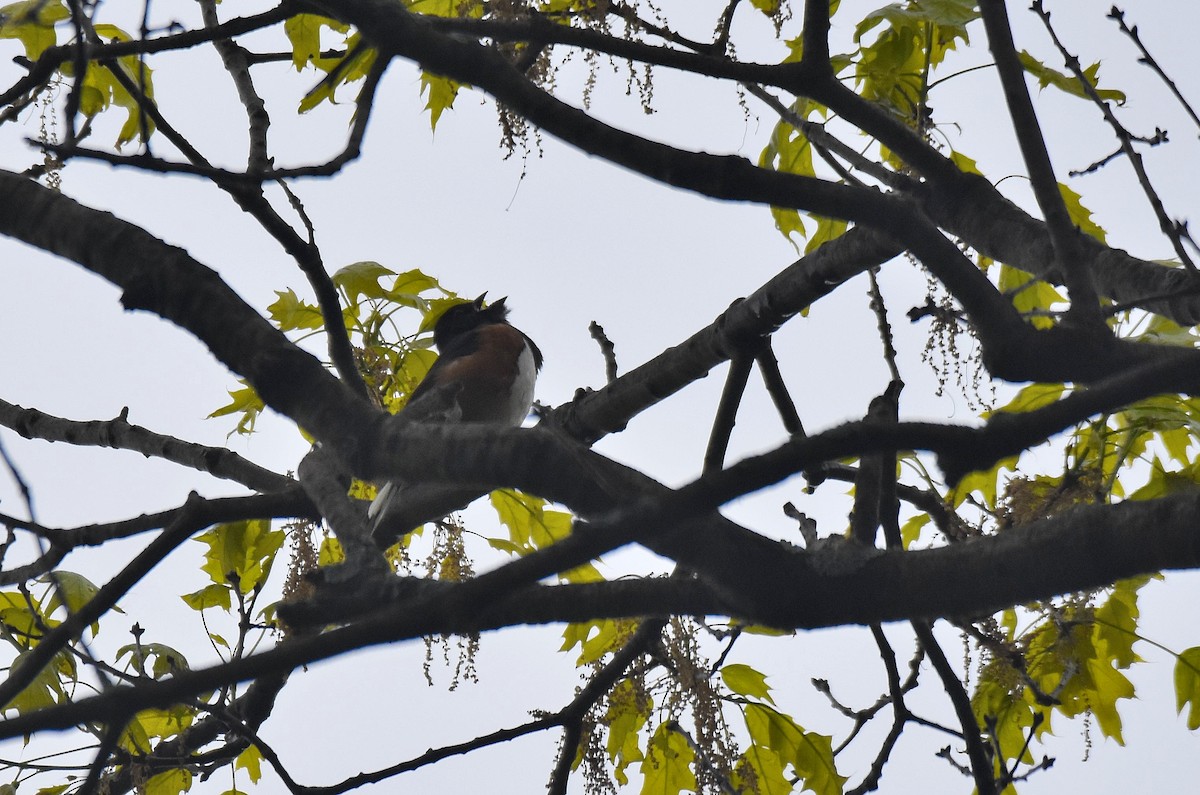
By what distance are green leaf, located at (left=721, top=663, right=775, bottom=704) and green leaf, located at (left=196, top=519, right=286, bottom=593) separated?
53.8 inches

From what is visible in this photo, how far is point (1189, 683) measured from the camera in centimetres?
280

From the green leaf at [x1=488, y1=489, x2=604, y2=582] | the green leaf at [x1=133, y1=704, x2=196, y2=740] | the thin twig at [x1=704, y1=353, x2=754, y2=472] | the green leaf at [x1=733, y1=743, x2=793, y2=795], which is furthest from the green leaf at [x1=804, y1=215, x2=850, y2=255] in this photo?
the green leaf at [x1=133, y1=704, x2=196, y2=740]

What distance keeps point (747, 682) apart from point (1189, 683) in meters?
1.12

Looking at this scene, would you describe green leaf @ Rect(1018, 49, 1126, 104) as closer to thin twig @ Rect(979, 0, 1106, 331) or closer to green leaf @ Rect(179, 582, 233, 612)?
thin twig @ Rect(979, 0, 1106, 331)

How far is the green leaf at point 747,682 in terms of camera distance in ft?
10.00

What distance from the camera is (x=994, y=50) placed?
1690 mm

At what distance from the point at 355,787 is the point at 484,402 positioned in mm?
2393

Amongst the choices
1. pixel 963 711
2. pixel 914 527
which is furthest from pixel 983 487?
pixel 963 711

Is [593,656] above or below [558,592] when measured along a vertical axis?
above

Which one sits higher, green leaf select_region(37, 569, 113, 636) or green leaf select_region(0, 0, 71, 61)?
green leaf select_region(0, 0, 71, 61)

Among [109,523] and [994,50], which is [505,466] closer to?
[994,50]

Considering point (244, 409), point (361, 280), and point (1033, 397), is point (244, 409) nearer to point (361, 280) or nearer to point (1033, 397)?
point (361, 280)

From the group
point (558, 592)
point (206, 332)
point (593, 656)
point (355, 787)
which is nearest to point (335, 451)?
point (206, 332)

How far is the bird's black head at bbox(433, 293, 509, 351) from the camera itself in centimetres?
541
